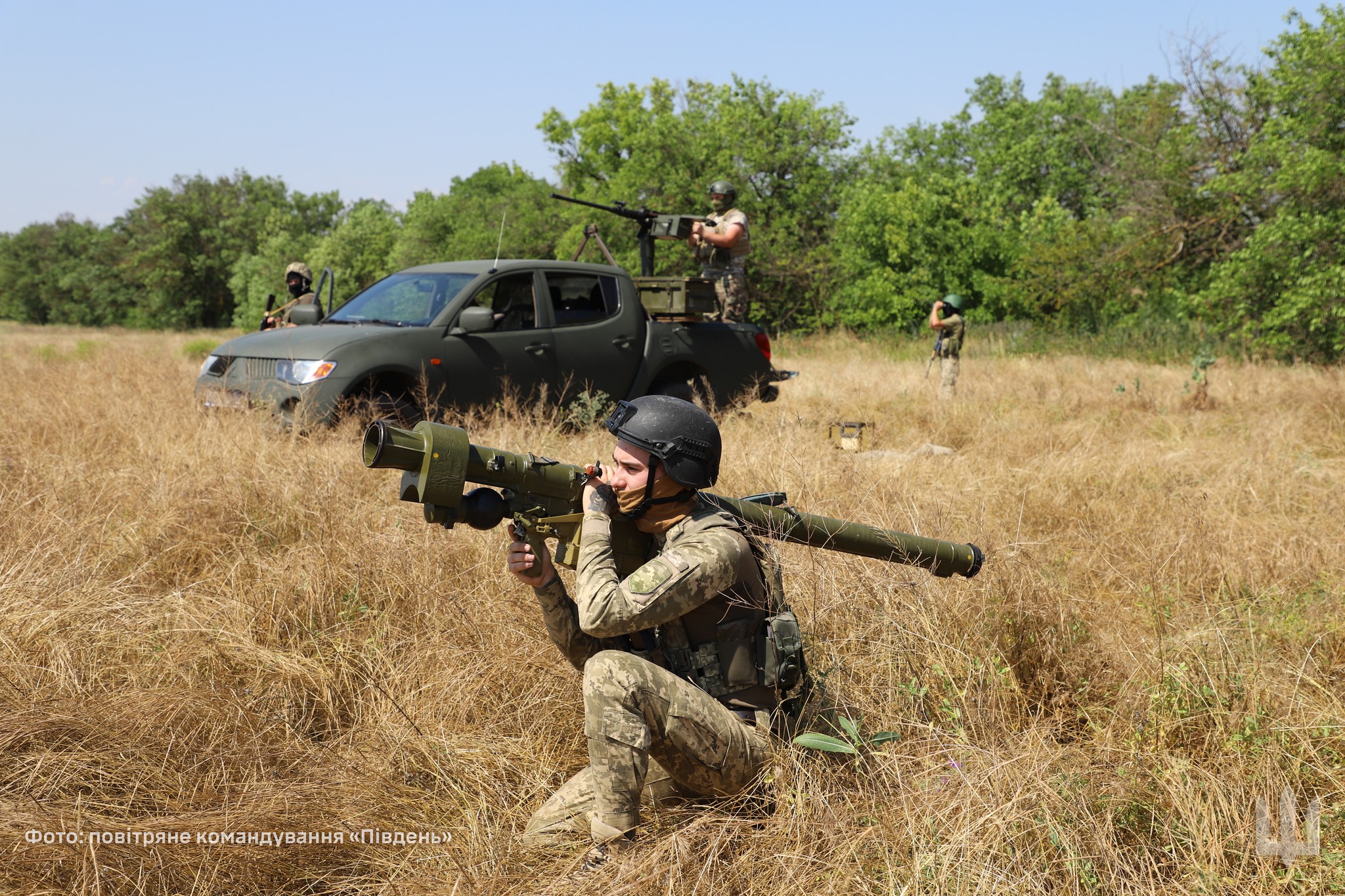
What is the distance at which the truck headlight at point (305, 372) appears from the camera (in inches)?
255

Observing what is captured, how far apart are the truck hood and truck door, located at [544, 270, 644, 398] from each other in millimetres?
1417

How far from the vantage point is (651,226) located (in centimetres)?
938

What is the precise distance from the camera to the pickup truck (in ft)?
21.7

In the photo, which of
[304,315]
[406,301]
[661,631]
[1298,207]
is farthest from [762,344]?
[1298,207]

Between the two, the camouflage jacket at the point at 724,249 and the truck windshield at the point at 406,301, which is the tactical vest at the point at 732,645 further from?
the camouflage jacket at the point at 724,249

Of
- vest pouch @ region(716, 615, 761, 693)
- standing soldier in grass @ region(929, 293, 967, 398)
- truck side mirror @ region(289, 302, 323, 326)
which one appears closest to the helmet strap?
vest pouch @ region(716, 615, 761, 693)

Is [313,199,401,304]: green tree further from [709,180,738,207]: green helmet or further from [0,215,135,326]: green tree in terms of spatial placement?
[709,180,738,207]: green helmet

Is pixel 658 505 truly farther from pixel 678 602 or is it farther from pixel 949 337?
pixel 949 337

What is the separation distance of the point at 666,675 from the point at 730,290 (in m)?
7.57

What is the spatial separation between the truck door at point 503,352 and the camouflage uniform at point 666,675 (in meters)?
4.59

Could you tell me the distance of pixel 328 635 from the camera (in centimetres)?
363

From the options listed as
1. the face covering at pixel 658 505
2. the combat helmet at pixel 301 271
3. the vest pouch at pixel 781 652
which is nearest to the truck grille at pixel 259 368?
the combat helmet at pixel 301 271

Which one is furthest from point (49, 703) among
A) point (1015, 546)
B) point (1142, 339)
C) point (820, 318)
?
point (820, 318)

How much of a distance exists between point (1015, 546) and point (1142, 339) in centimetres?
1685
